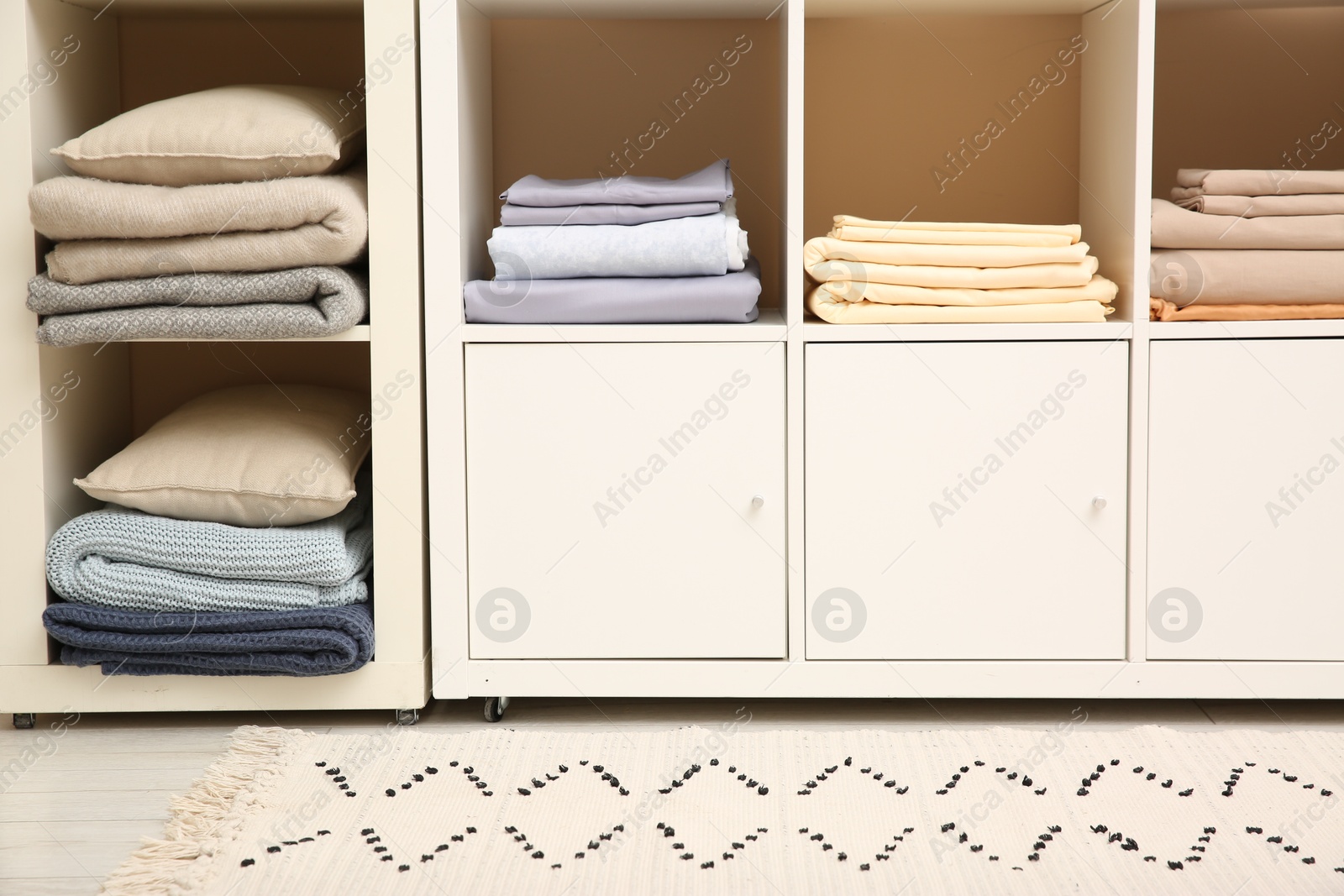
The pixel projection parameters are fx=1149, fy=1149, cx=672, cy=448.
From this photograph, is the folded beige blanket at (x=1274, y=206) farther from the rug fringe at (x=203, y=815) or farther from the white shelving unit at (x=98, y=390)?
the rug fringe at (x=203, y=815)

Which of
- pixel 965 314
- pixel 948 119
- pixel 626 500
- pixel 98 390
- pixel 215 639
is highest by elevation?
pixel 948 119

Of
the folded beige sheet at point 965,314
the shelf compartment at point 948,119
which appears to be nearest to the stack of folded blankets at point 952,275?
the folded beige sheet at point 965,314

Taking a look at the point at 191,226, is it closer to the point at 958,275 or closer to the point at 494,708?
the point at 494,708

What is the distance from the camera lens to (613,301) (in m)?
1.52

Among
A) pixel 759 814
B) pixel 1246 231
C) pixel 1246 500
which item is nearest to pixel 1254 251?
pixel 1246 231

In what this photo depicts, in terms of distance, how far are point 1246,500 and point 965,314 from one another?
448 mm

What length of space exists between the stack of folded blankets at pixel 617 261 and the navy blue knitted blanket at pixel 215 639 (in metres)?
0.46

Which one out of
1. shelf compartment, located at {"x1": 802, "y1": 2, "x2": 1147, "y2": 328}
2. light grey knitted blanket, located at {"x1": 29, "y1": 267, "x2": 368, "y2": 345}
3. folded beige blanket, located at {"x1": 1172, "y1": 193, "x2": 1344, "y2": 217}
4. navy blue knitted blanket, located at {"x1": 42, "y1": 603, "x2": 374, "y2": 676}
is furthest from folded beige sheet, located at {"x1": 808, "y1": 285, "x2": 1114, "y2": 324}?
navy blue knitted blanket, located at {"x1": 42, "y1": 603, "x2": 374, "y2": 676}

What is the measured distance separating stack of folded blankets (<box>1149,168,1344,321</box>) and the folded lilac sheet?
2.02 feet

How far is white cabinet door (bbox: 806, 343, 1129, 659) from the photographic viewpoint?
1.52 m

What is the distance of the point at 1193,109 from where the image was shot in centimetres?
188

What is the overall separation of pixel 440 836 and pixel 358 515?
0.56 m

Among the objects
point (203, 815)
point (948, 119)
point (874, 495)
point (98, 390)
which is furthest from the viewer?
point (948, 119)

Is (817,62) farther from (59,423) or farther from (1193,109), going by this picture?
(59,423)
